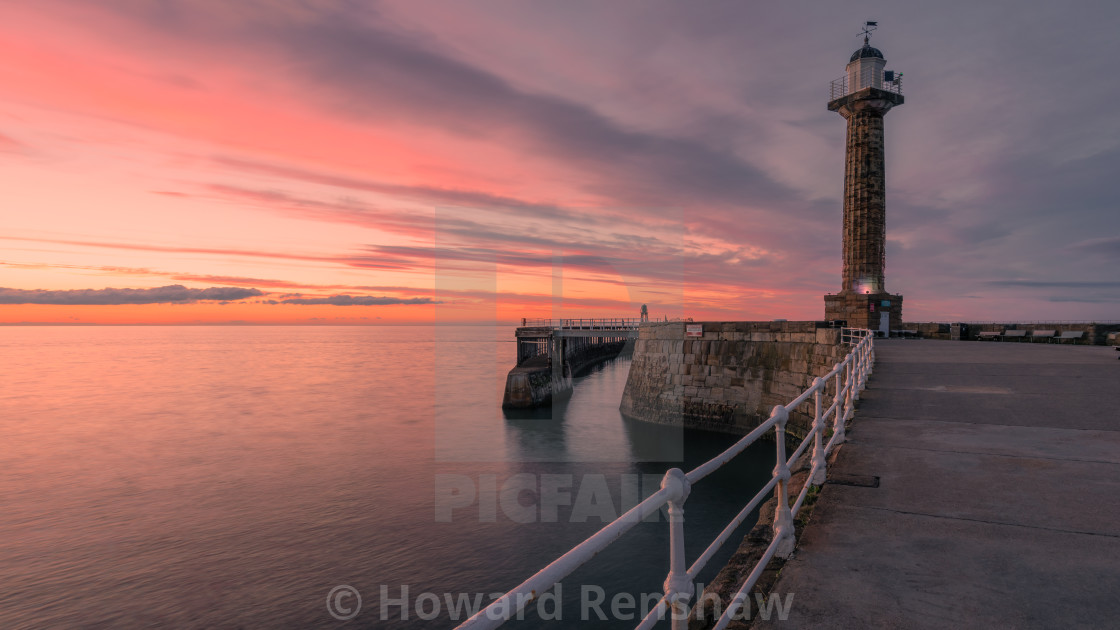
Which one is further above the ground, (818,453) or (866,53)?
(866,53)

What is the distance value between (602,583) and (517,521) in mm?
4614

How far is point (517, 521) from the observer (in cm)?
1659

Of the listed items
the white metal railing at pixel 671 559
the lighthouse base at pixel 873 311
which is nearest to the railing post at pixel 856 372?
the white metal railing at pixel 671 559

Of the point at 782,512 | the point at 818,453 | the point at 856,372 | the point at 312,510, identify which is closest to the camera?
the point at 782,512

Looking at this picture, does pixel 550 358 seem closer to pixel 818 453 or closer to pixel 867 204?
pixel 867 204

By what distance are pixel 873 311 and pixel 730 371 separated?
14452mm

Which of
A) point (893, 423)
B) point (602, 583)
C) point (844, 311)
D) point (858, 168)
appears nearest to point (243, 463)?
point (602, 583)

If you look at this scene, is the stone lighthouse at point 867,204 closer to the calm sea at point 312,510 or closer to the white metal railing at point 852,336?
the white metal railing at point 852,336

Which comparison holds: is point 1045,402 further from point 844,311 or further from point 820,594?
point 844,311

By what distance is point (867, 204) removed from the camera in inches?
1369

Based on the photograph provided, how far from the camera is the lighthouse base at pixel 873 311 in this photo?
34344 mm

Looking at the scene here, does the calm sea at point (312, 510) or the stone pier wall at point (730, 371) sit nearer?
the calm sea at point (312, 510)

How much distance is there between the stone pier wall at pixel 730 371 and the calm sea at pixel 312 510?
1273 millimetres

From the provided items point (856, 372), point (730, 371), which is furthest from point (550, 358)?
point (856, 372)
